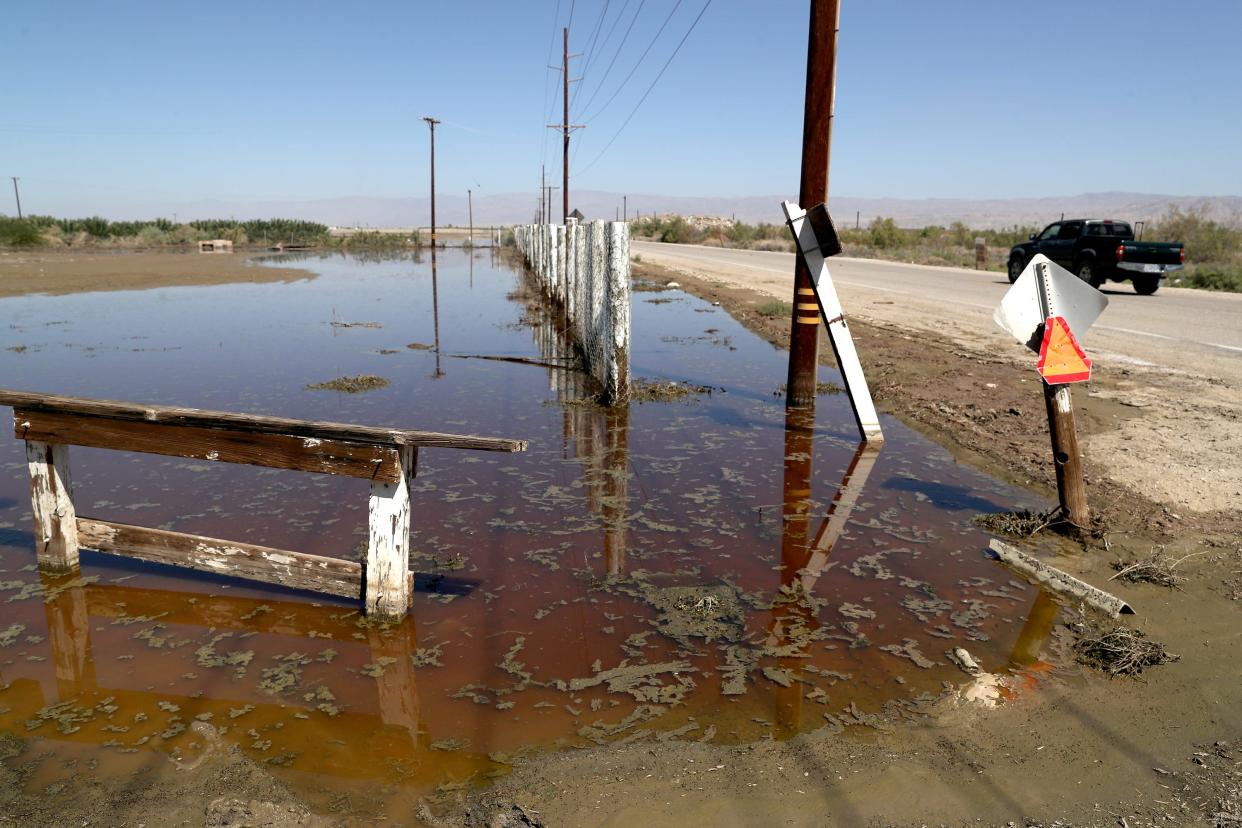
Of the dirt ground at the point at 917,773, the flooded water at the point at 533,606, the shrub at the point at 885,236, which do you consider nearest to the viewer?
the dirt ground at the point at 917,773

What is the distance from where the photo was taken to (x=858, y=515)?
18.4 ft

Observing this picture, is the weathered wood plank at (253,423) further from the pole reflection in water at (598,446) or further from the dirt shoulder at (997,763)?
the dirt shoulder at (997,763)

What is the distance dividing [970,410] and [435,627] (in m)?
6.14

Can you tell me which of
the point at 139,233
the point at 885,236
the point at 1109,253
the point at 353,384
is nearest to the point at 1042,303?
the point at 353,384

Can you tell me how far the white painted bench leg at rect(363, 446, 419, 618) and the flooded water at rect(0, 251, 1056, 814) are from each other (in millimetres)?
147

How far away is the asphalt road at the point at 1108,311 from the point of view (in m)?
11.0

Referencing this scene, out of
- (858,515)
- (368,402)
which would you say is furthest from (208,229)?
(858,515)

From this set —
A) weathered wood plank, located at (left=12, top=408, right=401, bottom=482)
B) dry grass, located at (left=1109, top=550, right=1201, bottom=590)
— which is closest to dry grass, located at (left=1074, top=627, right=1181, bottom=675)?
dry grass, located at (left=1109, top=550, right=1201, bottom=590)

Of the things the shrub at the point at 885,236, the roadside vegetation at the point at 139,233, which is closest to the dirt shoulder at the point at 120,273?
the roadside vegetation at the point at 139,233

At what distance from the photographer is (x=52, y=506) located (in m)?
4.50

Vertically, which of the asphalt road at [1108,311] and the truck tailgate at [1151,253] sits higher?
the truck tailgate at [1151,253]

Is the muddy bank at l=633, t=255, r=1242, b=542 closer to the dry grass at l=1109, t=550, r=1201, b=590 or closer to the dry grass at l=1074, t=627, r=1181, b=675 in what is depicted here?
the dry grass at l=1109, t=550, r=1201, b=590

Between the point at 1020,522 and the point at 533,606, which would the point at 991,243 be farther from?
the point at 533,606

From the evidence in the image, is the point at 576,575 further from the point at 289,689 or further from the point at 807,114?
the point at 807,114
